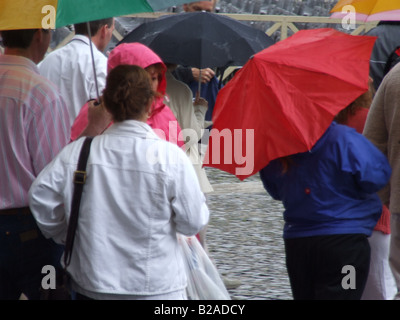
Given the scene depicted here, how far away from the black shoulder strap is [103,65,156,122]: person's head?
0.19 m

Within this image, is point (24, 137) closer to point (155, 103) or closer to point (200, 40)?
point (155, 103)

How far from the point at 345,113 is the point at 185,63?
4.30ft

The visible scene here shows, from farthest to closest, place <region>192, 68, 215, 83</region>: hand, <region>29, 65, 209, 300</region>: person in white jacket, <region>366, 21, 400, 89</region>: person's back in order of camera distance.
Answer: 1. <region>366, 21, 400, 89</region>: person's back
2. <region>192, 68, 215, 83</region>: hand
3. <region>29, 65, 209, 300</region>: person in white jacket

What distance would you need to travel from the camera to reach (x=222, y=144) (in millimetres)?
4012

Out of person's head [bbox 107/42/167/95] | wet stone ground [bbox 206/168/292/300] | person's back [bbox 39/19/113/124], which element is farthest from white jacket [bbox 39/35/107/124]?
wet stone ground [bbox 206/168/292/300]

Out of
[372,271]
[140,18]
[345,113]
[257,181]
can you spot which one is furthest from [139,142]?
[140,18]

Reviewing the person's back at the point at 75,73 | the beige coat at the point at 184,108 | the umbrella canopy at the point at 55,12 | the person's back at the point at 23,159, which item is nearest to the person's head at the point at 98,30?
the person's back at the point at 75,73

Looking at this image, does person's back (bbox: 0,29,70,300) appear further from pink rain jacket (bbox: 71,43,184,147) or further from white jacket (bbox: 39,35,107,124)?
white jacket (bbox: 39,35,107,124)

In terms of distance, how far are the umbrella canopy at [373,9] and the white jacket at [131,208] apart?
1935 millimetres

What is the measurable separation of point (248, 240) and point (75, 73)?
305 cm

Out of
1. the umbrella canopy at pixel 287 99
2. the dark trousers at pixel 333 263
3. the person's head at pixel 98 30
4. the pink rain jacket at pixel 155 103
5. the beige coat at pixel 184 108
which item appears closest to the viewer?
the umbrella canopy at pixel 287 99

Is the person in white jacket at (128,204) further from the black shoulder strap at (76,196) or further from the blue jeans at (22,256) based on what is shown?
the blue jeans at (22,256)

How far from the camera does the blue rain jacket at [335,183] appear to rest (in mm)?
3943

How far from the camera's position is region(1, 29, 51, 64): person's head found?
3926 mm
